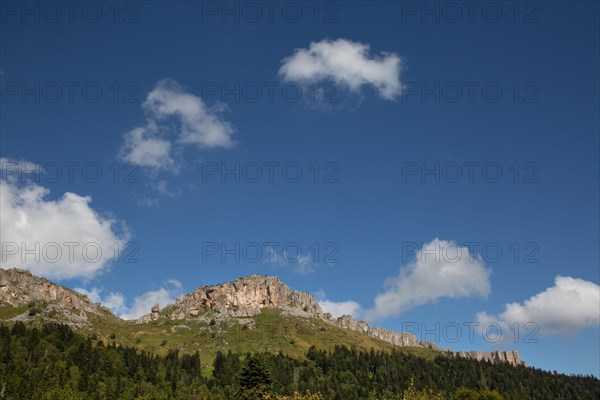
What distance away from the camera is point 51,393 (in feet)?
516

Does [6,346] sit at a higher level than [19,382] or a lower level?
higher

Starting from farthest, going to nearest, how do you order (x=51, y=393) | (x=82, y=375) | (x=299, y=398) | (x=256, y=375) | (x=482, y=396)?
(x=82, y=375), (x=51, y=393), (x=482, y=396), (x=256, y=375), (x=299, y=398)

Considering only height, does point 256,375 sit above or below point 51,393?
above

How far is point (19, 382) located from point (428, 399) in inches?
7203

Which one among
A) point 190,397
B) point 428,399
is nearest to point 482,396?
point 190,397

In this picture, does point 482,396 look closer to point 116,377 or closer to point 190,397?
point 190,397

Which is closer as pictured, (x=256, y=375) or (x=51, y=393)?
(x=256, y=375)

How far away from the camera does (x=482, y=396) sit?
14125 centimetres

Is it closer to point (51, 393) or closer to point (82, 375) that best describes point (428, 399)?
point (51, 393)

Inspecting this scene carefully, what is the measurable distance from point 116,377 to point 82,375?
49.5 feet

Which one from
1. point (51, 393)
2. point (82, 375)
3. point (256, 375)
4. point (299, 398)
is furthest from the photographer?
point (82, 375)

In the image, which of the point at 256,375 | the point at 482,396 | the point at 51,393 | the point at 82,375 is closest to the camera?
the point at 256,375

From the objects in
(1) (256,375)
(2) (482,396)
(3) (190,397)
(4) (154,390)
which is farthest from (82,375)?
(2) (482,396)

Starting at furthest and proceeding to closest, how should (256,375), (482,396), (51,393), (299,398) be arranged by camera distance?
(51,393) < (482,396) < (256,375) < (299,398)
